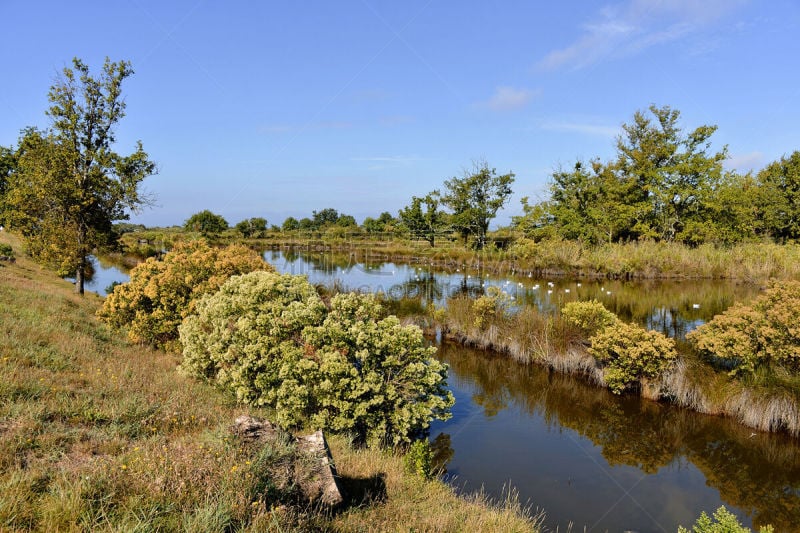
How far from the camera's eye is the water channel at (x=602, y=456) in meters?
7.07

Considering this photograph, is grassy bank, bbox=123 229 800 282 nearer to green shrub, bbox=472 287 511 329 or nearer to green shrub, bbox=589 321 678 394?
green shrub, bbox=472 287 511 329

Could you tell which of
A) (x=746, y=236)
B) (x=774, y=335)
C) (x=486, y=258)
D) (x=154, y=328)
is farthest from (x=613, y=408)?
(x=746, y=236)

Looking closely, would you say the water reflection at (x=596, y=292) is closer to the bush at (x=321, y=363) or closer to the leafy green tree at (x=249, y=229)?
the bush at (x=321, y=363)

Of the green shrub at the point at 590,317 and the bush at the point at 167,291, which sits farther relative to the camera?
the green shrub at the point at 590,317

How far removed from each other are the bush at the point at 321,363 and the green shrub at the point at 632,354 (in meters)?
5.16

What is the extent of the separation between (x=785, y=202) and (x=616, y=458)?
164 ft

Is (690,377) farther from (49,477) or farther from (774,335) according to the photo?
(49,477)

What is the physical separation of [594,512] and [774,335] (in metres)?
5.92

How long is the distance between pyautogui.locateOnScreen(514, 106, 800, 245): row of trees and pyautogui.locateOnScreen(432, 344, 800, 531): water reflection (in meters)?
31.0

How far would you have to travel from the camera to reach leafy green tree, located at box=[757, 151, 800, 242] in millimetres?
43594

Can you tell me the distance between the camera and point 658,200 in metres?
41.0

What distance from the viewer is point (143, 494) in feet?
11.3

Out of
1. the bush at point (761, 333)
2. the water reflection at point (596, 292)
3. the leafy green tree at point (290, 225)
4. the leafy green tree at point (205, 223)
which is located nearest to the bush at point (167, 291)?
the water reflection at point (596, 292)

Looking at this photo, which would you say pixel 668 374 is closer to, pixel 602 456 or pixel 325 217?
pixel 602 456
